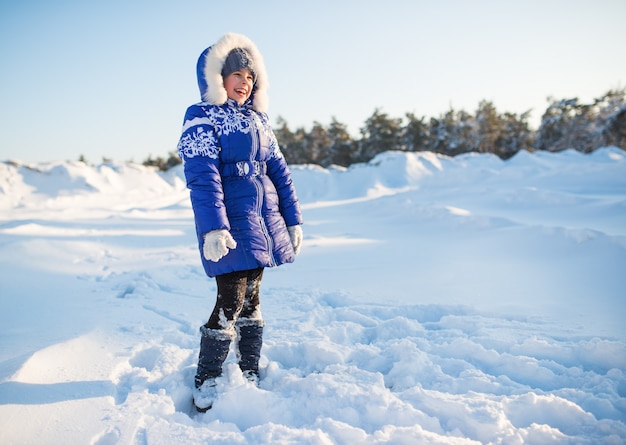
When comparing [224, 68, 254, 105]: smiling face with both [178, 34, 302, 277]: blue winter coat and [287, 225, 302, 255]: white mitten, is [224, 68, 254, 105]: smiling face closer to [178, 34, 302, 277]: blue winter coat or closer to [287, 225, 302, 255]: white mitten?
[178, 34, 302, 277]: blue winter coat

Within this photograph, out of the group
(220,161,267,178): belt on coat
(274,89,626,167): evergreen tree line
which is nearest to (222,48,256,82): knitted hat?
(220,161,267,178): belt on coat

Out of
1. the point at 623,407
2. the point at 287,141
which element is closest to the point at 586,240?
the point at 623,407

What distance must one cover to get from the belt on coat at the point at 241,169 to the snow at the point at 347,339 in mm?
823

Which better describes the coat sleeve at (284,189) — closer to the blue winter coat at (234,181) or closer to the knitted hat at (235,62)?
the blue winter coat at (234,181)

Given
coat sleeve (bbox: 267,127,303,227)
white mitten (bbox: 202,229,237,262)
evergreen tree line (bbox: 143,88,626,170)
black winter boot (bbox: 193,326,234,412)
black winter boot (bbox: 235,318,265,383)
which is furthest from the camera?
evergreen tree line (bbox: 143,88,626,170)

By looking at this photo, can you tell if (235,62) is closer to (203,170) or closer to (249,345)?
(203,170)

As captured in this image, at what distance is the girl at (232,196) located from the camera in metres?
1.46

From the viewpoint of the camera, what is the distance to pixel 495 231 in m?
4.31

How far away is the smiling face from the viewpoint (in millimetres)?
1623

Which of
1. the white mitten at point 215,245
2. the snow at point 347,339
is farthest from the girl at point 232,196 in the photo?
the snow at point 347,339

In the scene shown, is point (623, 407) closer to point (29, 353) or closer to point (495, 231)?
point (29, 353)

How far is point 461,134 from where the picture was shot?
20.4m

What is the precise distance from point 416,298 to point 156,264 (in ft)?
8.36

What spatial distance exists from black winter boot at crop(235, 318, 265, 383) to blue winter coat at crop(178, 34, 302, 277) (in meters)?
0.32
